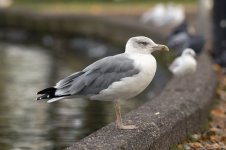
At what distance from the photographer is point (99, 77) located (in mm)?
8312

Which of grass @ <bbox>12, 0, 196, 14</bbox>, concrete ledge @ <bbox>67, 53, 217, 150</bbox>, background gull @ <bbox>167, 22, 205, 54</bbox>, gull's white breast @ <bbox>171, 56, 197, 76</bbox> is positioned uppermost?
grass @ <bbox>12, 0, 196, 14</bbox>

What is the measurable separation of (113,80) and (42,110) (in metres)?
5.51

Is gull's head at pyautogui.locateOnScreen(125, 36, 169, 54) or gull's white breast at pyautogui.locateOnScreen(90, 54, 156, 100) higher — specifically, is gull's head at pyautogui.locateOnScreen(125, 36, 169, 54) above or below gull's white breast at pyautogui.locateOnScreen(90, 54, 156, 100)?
above

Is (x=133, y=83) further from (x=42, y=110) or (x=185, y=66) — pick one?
(x=42, y=110)

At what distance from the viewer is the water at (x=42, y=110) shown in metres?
10.9

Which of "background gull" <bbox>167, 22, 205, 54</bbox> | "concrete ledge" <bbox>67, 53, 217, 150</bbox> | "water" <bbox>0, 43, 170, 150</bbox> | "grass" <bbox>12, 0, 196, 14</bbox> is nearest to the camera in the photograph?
"concrete ledge" <bbox>67, 53, 217, 150</bbox>

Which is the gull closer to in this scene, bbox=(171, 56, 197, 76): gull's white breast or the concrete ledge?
the concrete ledge

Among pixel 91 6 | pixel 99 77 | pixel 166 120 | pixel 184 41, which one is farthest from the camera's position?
pixel 91 6

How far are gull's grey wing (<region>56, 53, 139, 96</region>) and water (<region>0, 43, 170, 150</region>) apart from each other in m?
2.14

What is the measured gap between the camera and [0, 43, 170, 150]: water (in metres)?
10.9

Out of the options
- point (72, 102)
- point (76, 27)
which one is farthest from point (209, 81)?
point (76, 27)

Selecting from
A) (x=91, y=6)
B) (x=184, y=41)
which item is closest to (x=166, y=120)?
(x=184, y=41)

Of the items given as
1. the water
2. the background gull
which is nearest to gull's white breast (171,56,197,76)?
the water

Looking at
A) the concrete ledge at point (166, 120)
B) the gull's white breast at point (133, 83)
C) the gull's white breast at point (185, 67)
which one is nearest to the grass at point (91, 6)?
the gull's white breast at point (185, 67)
